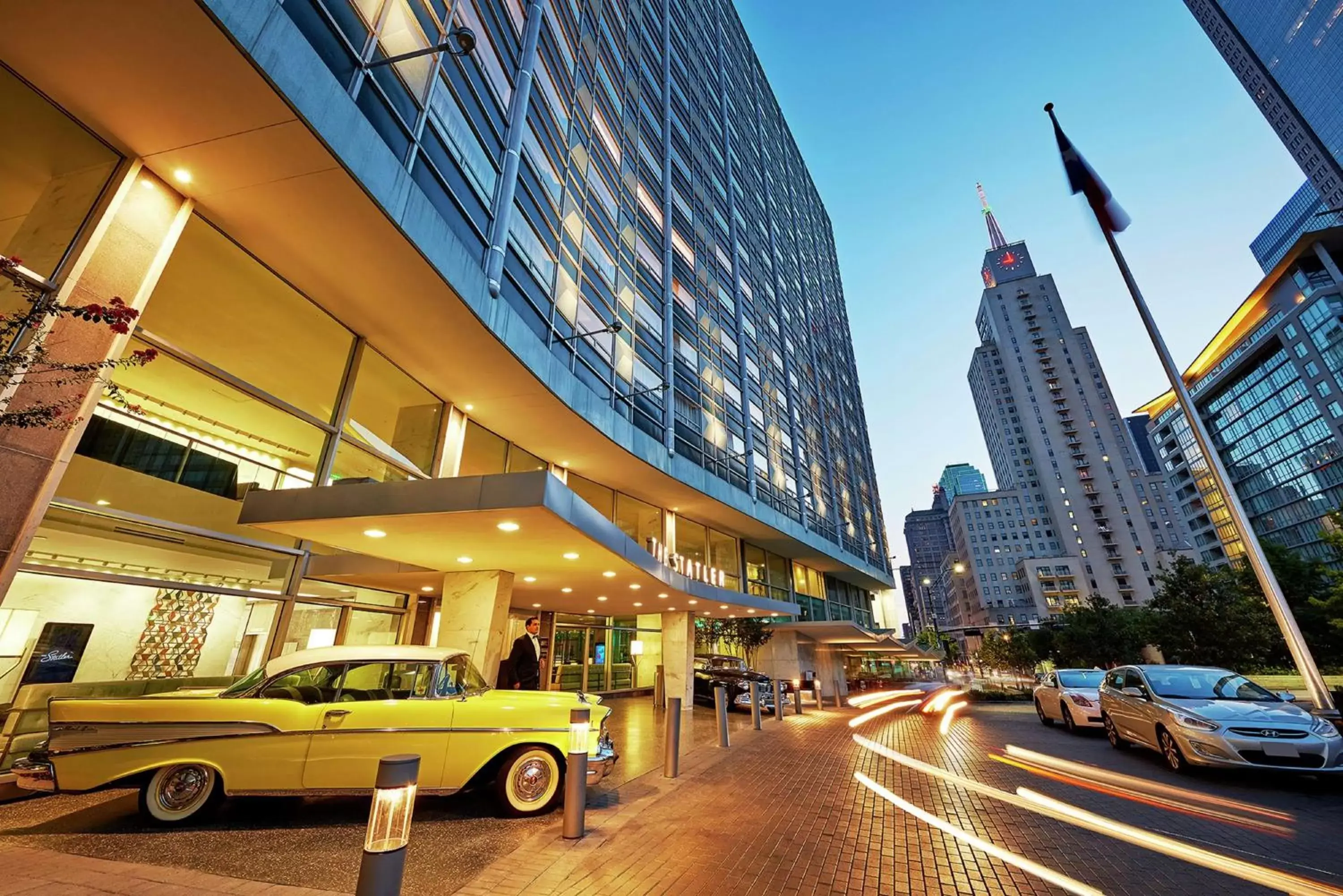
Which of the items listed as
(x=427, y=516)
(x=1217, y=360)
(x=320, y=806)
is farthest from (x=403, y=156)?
(x=1217, y=360)

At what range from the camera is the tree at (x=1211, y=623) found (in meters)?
22.2

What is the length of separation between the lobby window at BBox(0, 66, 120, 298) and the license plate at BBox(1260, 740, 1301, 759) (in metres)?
15.9

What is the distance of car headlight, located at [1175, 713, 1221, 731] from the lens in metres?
7.21

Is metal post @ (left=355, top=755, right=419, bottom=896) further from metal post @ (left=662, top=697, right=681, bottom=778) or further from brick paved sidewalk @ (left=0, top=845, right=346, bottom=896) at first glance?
metal post @ (left=662, top=697, right=681, bottom=778)

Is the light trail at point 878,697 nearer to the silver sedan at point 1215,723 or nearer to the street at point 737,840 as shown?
the silver sedan at point 1215,723

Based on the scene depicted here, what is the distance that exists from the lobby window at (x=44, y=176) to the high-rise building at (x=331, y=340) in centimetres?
3

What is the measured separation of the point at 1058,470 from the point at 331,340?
12221 centimetres

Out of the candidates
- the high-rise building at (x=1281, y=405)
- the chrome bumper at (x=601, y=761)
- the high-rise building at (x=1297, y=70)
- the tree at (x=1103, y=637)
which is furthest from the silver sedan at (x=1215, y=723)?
the high-rise building at (x=1297, y=70)

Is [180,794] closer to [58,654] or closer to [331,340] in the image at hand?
[58,654]

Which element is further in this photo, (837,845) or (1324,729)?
(1324,729)

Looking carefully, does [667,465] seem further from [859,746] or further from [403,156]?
[403,156]

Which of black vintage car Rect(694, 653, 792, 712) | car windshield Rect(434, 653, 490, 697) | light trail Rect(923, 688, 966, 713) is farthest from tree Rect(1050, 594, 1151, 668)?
car windshield Rect(434, 653, 490, 697)

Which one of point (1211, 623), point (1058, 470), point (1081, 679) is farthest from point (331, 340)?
point (1058, 470)

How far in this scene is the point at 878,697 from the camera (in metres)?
27.7
